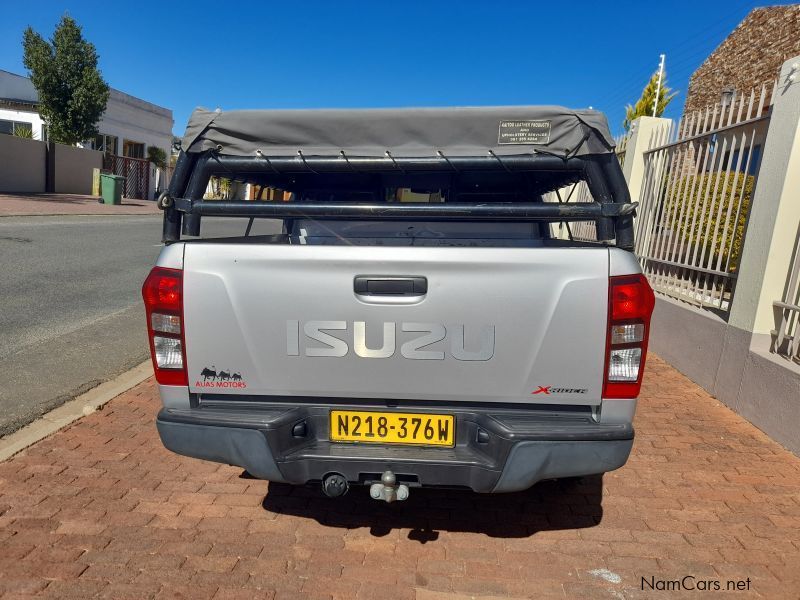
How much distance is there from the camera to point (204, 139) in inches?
106

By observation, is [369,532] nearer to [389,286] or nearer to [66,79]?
[389,286]

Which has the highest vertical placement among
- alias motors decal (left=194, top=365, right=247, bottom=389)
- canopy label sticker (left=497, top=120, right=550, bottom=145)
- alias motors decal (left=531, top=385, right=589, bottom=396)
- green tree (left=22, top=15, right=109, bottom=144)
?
green tree (left=22, top=15, right=109, bottom=144)

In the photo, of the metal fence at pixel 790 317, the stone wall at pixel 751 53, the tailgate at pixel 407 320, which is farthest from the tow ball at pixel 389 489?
the stone wall at pixel 751 53

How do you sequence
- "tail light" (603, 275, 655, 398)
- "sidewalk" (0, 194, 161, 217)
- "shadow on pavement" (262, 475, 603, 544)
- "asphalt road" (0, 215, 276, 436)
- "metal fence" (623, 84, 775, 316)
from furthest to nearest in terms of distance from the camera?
"sidewalk" (0, 194, 161, 217) < "metal fence" (623, 84, 775, 316) < "asphalt road" (0, 215, 276, 436) < "shadow on pavement" (262, 475, 603, 544) < "tail light" (603, 275, 655, 398)

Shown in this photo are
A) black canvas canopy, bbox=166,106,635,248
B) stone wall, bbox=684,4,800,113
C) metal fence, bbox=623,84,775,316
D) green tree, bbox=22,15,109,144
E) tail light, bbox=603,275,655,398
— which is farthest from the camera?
green tree, bbox=22,15,109,144

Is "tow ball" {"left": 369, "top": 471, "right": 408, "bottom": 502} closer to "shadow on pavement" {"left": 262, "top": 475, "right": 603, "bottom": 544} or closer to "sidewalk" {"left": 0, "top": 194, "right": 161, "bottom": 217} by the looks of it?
"shadow on pavement" {"left": 262, "top": 475, "right": 603, "bottom": 544}

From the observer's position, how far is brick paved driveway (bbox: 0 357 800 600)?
246cm

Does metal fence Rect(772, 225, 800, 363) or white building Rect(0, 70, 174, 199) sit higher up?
white building Rect(0, 70, 174, 199)

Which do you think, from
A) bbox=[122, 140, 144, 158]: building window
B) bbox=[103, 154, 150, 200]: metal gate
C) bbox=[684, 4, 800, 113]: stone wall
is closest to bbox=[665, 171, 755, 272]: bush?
bbox=[684, 4, 800, 113]: stone wall

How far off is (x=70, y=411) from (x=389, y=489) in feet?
9.76

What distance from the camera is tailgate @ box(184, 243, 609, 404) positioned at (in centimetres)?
232

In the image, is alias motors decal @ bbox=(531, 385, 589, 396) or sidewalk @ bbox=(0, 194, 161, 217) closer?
alias motors decal @ bbox=(531, 385, 589, 396)

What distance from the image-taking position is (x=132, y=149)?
35312 millimetres

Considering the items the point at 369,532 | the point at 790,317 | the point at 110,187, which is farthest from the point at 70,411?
the point at 110,187
